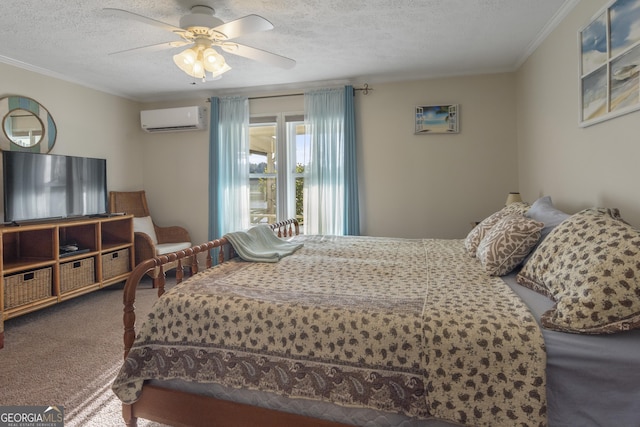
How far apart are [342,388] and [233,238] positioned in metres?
1.29

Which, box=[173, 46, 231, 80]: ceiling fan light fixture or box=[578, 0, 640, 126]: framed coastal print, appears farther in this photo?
box=[173, 46, 231, 80]: ceiling fan light fixture

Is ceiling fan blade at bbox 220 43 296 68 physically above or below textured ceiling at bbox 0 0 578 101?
below

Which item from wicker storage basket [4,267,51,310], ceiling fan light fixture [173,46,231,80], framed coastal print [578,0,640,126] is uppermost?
ceiling fan light fixture [173,46,231,80]

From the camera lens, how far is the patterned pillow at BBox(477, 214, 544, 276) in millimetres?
1738

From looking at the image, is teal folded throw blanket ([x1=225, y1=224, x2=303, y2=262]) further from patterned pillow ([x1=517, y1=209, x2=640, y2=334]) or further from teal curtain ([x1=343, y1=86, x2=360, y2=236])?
patterned pillow ([x1=517, y1=209, x2=640, y2=334])

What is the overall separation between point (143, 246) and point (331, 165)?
240 cm

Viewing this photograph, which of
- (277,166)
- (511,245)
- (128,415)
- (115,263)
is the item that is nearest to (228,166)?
(277,166)

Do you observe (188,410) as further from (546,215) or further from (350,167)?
(350,167)

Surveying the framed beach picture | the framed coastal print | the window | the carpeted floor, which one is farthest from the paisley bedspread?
the window

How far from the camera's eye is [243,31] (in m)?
2.09

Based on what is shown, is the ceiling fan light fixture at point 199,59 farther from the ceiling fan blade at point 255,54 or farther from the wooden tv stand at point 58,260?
the wooden tv stand at point 58,260

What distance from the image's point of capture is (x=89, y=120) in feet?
13.2

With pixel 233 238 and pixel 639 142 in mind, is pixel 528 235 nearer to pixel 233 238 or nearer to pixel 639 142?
pixel 639 142

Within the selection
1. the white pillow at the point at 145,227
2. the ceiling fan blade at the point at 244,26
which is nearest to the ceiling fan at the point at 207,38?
the ceiling fan blade at the point at 244,26
